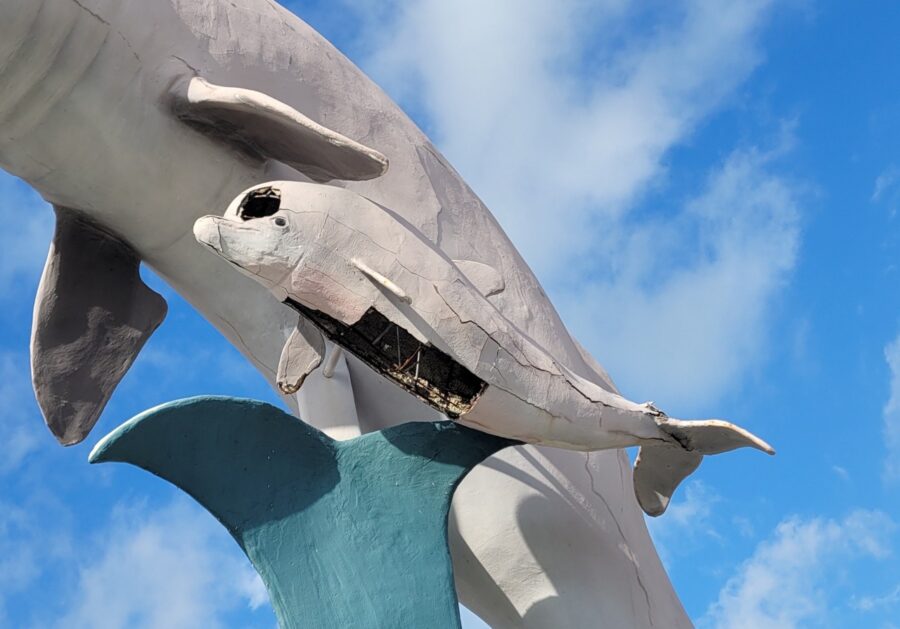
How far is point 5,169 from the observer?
16.1ft

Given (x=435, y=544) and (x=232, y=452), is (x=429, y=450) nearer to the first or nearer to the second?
(x=435, y=544)

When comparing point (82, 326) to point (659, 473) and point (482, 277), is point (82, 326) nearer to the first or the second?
point (482, 277)

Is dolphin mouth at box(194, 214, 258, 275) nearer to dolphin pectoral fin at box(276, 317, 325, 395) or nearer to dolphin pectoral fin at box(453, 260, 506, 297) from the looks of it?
dolphin pectoral fin at box(276, 317, 325, 395)

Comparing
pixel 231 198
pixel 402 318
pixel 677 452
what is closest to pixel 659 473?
pixel 677 452

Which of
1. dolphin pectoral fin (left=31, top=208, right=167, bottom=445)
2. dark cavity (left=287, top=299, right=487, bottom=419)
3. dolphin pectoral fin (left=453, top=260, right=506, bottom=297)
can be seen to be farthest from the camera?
dolphin pectoral fin (left=31, top=208, right=167, bottom=445)

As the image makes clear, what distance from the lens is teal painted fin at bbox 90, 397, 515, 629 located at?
4688 mm

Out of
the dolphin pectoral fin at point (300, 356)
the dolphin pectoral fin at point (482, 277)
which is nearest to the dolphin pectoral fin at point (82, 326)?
the dolphin pectoral fin at point (300, 356)

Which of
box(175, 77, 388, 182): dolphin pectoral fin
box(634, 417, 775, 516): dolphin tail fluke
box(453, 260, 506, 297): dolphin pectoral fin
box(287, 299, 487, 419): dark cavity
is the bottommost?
box(287, 299, 487, 419): dark cavity

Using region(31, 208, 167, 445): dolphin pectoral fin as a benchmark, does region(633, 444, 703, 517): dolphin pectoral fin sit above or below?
above

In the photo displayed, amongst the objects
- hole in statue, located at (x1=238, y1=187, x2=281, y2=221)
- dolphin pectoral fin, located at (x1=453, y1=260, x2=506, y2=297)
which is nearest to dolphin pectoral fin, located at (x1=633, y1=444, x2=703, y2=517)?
dolphin pectoral fin, located at (x1=453, y1=260, x2=506, y2=297)

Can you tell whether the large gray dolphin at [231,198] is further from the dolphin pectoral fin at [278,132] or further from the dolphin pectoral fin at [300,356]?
the dolphin pectoral fin at [300,356]

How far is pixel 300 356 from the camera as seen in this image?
471 cm

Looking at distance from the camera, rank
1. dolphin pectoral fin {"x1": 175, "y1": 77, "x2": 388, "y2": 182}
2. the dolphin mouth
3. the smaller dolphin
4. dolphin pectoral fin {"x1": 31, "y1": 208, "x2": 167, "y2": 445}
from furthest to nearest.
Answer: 1. dolphin pectoral fin {"x1": 31, "y1": 208, "x2": 167, "y2": 445}
2. dolphin pectoral fin {"x1": 175, "y1": 77, "x2": 388, "y2": 182}
3. the smaller dolphin
4. the dolphin mouth

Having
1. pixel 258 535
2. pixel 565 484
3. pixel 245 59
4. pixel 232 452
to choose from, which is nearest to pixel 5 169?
pixel 245 59
